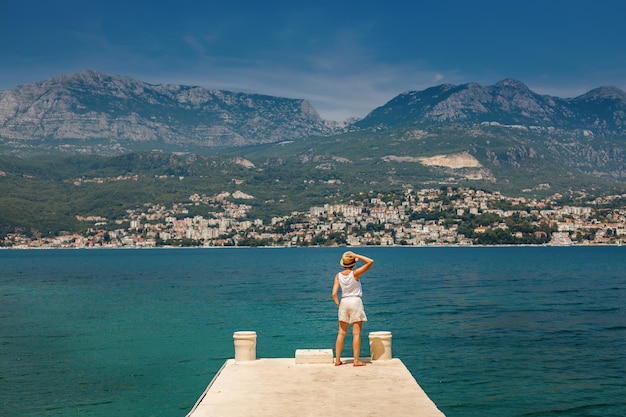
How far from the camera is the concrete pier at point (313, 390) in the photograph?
1534cm

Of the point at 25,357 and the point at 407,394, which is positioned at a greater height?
the point at 407,394

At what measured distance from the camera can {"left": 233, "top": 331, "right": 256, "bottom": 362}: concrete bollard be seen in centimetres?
2102

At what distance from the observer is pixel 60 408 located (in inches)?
994

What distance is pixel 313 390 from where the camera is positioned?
17219 millimetres

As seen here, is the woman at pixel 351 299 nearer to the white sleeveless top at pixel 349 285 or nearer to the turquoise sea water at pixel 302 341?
the white sleeveless top at pixel 349 285

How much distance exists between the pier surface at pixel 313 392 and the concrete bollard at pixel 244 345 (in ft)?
1.34

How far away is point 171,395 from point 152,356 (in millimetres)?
9053

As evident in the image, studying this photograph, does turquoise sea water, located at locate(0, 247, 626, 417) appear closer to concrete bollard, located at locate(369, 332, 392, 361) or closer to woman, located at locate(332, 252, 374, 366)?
concrete bollard, located at locate(369, 332, 392, 361)

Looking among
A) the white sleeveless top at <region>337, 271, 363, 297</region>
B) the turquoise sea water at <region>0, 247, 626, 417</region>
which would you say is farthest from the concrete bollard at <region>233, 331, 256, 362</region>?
the turquoise sea water at <region>0, 247, 626, 417</region>

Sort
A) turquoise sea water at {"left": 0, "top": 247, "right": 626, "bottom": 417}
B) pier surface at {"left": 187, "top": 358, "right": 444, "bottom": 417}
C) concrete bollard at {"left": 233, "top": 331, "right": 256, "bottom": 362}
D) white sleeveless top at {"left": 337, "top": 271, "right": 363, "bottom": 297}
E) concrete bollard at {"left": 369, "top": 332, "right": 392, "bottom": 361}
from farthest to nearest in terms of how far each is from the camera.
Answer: turquoise sea water at {"left": 0, "top": 247, "right": 626, "bottom": 417}, concrete bollard at {"left": 233, "top": 331, "right": 256, "bottom": 362}, concrete bollard at {"left": 369, "top": 332, "right": 392, "bottom": 361}, white sleeveless top at {"left": 337, "top": 271, "right": 363, "bottom": 297}, pier surface at {"left": 187, "top": 358, "right": 444, "bottom": 417}

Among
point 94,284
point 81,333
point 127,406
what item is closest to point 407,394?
point 127,406

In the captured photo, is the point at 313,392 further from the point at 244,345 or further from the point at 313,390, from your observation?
the point at 244,345

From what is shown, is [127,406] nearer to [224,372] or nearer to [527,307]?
[224,372]

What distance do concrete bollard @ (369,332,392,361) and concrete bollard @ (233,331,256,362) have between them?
135 inches
